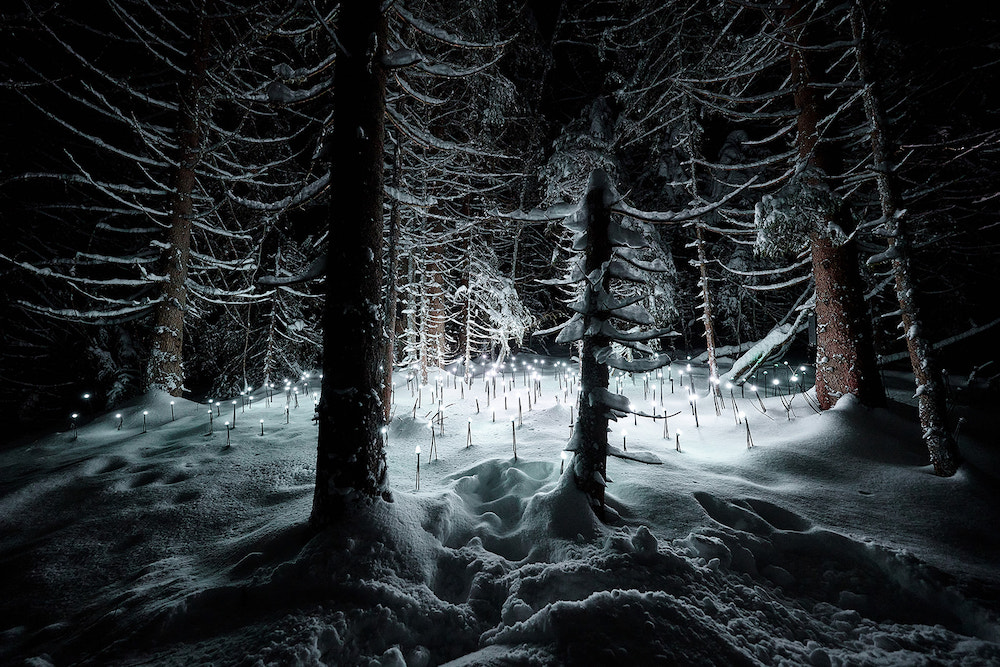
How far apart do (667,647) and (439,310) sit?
9162mm

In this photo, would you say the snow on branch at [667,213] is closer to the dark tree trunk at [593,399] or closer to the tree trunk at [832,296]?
the dark tree trunk at [593,399]

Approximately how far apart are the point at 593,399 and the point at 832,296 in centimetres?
535

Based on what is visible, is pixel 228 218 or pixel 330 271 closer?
pixel 330 271

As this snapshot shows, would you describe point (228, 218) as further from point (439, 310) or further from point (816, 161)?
point (816, 161)

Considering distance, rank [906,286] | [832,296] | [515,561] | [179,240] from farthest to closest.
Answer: [179,240] < [832,296] < [906,286] < [515,561]

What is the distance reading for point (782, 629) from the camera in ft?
8.07

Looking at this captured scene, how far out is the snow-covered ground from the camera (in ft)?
7.39

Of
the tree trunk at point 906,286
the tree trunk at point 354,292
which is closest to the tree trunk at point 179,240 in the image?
the tree trunk at point 354,292

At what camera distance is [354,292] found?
3346 mm

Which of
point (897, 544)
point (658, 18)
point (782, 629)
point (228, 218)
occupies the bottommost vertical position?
point (782, 629)

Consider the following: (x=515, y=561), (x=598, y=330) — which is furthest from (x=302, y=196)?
(x=515, y=561)

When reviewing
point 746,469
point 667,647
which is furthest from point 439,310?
point 667,647

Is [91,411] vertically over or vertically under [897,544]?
over

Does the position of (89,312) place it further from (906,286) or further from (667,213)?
(906,286)
